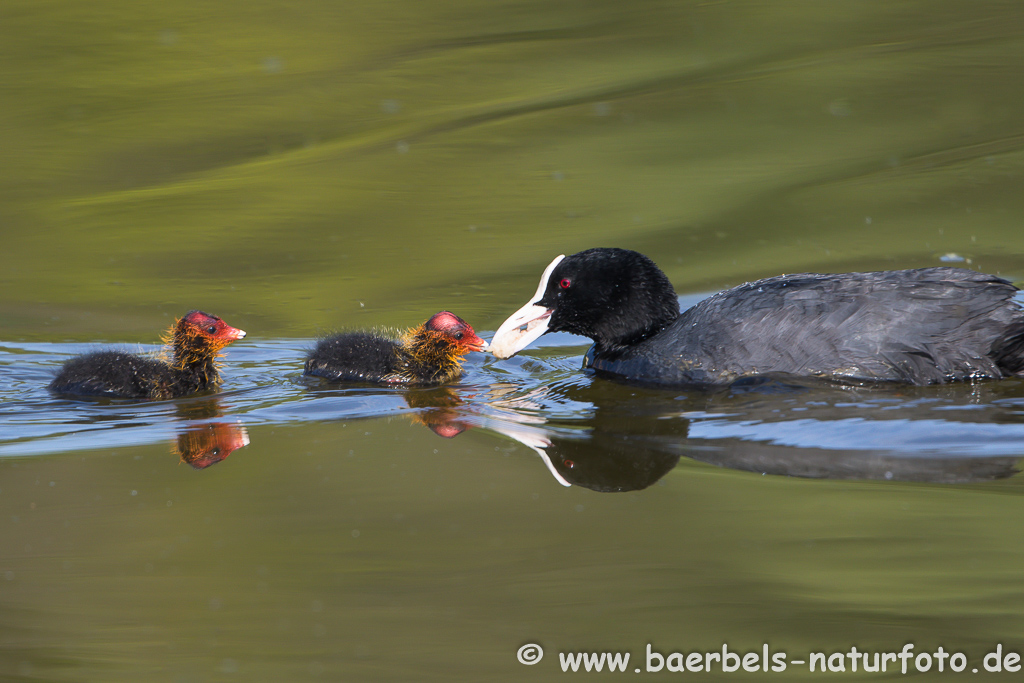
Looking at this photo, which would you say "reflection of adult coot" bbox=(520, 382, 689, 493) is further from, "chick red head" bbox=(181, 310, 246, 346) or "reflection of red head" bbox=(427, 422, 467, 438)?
"chick red head" bbox=(181, 310, 246, 346)

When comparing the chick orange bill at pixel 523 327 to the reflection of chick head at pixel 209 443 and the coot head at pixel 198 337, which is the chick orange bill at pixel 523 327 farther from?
the reflection of chick head at pixel 209 443

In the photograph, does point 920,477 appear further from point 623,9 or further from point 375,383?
point 623,9

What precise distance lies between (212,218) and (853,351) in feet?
19.2

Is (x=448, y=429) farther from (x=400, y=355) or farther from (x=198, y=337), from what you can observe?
(x=198, y=337)

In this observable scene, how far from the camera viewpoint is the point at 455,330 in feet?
22.1

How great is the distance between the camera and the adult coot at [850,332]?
19.2 feet

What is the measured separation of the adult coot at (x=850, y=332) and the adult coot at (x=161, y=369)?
7.43 ft

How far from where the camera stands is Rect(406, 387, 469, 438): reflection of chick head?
5609 millimetres

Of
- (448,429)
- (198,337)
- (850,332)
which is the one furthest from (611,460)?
(198,337)

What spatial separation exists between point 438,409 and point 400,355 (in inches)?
29.1

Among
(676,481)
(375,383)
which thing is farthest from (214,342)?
(676,481)

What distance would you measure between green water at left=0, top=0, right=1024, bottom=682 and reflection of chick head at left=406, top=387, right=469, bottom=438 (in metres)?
0.13

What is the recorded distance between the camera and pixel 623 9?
1466 centimetres

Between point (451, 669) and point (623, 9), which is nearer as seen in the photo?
point (451, 669)
